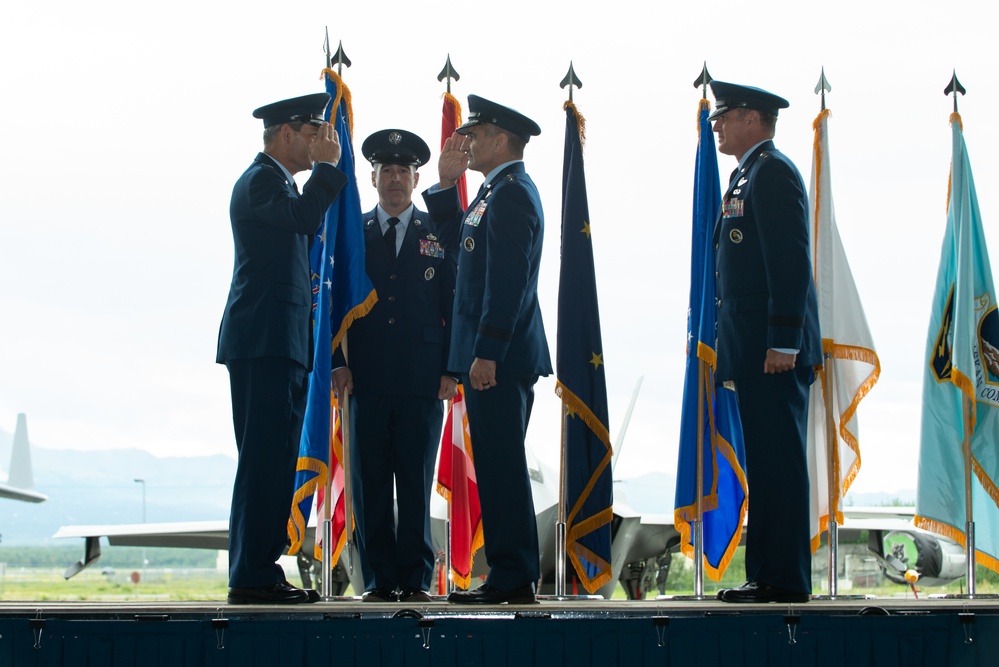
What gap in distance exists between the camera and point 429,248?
15.4 ft

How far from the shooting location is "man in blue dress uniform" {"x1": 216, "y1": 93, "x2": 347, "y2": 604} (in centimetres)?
381

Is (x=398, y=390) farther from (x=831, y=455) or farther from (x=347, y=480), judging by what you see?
(x=831, y=455)

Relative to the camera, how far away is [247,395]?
3918 millimetres

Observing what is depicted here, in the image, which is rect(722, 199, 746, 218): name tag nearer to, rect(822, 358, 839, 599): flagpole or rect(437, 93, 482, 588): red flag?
rect(822, 358, 839, 599): flagpole

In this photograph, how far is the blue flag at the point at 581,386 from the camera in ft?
15.4

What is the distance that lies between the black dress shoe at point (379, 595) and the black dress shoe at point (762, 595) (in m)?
1.32

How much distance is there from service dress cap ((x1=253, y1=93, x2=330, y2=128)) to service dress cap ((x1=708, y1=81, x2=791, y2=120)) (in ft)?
4.98

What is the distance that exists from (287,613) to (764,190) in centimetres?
221

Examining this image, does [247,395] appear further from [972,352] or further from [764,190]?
[972,352]

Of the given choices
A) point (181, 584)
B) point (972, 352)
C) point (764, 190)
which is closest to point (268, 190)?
point (764, 190)

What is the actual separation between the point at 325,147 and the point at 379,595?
5.78ft

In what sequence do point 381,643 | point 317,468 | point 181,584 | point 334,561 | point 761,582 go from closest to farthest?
point 381,643 < point 761,582 < point 317,468 < point 334,561 < point 181,584

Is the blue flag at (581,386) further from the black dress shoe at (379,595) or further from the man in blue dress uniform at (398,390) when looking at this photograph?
the black dress shoe at (379,595)

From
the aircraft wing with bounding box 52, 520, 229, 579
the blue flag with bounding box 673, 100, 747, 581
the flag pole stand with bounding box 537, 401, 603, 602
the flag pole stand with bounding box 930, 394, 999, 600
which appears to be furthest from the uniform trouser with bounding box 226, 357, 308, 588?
the aircraft wing with bounding box 52, 520, 229, 579
